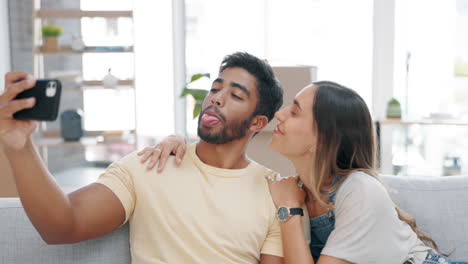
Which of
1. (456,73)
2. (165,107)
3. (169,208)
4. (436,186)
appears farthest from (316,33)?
(169,208)

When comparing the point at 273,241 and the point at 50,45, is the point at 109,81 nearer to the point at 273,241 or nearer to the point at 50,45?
the point at 50,45

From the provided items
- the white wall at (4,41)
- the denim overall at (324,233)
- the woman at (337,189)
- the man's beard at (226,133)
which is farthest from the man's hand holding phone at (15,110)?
the white wall at (4,41)

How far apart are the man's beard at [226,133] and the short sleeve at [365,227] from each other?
17.0 inches

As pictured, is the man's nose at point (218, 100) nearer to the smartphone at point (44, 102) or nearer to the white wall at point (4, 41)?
the smartphone at point (44, 102)

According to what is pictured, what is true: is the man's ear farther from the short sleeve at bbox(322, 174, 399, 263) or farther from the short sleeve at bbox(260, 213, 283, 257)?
the short sleeve at bbox(322, 174, 399, 263)

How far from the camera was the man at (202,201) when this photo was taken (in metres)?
1.48

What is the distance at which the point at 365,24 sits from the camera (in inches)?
189

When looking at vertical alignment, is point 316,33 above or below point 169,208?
above

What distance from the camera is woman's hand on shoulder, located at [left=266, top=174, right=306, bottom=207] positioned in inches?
62.5

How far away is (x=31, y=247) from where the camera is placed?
1.55 meters

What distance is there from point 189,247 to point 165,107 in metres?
3.71

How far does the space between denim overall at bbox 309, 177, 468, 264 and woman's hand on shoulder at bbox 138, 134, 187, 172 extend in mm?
452

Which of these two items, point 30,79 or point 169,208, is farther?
point 169,208

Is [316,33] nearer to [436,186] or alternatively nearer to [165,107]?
[165,107]
